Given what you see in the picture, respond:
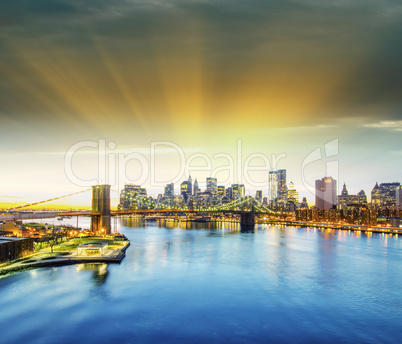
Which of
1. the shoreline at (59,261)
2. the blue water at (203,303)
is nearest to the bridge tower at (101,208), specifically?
the shoreline at (59,261)

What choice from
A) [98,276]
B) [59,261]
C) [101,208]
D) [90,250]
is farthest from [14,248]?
[101,208]

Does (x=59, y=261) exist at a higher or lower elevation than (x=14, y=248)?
lower

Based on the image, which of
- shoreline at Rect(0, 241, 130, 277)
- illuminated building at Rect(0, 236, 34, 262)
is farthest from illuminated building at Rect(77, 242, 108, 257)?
illuminated building at Rect(0, 236, 34, 262)

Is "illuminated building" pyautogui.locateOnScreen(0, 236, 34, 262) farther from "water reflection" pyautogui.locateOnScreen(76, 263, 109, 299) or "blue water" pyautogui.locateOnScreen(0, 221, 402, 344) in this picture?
"water reflection" pyautogui.locateOnScreen(76, 263, 109, 299)

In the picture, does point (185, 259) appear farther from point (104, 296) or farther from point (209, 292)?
point (104, 296)

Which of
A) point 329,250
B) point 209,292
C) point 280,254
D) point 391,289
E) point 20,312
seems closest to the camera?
point 20,312

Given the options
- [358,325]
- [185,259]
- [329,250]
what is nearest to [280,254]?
[329,250]

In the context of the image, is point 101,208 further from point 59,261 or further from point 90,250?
point 59,261
